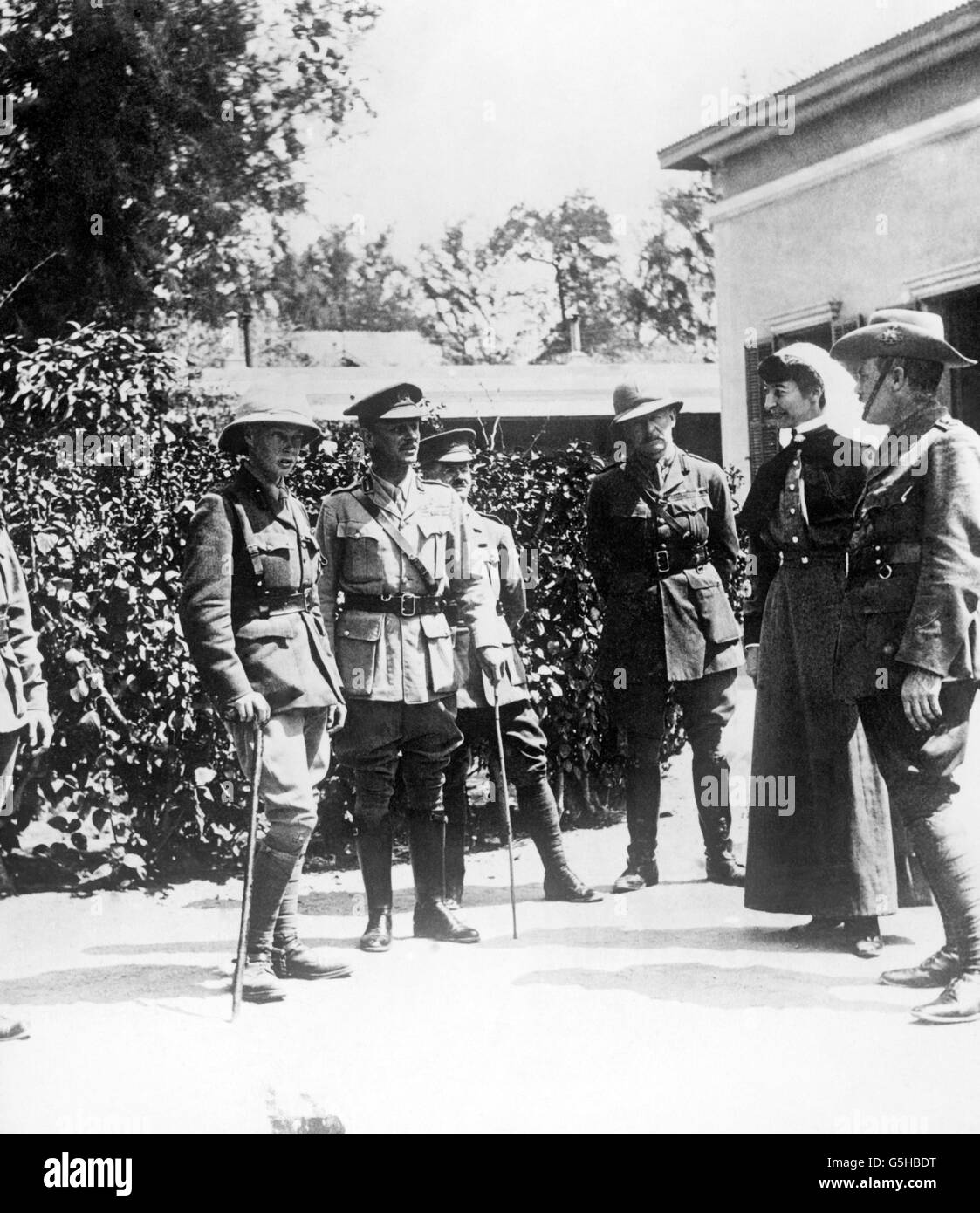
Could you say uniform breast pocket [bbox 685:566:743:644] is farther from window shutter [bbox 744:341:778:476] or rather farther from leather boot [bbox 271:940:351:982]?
window shutter [bbox 744:341:778:476]

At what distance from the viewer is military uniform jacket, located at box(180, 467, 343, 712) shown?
3.82 m

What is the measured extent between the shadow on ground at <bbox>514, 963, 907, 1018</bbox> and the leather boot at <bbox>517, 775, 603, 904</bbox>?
0.75 meters

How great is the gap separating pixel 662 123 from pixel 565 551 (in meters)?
1.88

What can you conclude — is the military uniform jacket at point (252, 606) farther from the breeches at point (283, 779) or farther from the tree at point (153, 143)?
the tree at point (153, 143)

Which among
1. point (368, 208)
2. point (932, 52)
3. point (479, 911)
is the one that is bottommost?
point (479, 911)

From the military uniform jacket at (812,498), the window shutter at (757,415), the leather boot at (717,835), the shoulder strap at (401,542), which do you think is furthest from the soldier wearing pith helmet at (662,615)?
the window shutter at (757,415)

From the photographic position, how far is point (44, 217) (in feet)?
17.1

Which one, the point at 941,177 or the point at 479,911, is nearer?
the point at 479,911

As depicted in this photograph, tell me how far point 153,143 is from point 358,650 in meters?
2.80

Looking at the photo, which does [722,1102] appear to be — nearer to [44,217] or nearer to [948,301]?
[44,217]

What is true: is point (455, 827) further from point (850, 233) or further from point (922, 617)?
point (850, 233)

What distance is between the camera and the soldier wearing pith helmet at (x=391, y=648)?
4.25m

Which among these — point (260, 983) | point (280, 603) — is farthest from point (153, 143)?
point (260, 983)
